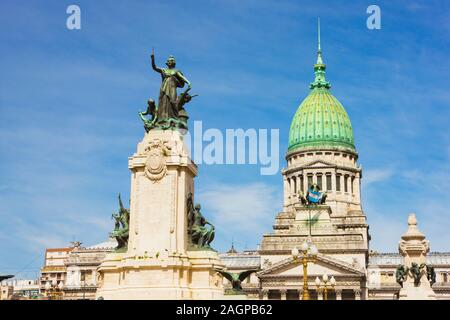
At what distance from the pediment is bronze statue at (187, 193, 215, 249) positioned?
67.5 metres

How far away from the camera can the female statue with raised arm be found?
3894 centimetres

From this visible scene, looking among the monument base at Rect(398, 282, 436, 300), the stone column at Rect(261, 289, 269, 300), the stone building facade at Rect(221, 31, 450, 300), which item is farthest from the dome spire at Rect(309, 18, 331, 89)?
the monument base at Rect(398, 282, 436, 300)

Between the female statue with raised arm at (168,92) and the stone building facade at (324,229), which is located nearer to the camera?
the female statue with raised arm at (168,92)

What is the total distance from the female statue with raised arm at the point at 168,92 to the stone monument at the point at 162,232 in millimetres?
64

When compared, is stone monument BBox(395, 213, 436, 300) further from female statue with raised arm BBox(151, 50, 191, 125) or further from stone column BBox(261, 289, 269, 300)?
stone column BBox(261, 289, 269, 300)

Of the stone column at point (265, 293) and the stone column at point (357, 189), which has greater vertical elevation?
the stone column at point (357, 189)

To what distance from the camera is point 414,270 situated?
4384 cm

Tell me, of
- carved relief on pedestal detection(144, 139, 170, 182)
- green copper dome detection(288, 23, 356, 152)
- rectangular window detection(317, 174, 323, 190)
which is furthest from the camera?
green copper dome detection(288, 23, 356, 152)

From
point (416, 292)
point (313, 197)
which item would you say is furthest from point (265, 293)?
point (416, 292)

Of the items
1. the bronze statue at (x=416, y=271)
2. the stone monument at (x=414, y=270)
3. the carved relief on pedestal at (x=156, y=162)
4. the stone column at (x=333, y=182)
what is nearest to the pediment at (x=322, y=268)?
the stone column at (x=333, y=182)

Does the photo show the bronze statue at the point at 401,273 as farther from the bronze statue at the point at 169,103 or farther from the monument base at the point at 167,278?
the bronze statue at the point at 169,103

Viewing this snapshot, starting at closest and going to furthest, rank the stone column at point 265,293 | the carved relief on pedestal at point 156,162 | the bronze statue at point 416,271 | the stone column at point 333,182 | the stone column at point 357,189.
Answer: the carved relief on pedestal at point 156,162 < the bronze statue at point 416,271 < the stone column at point 265,293 < the stone column at point 333,182 < the stone column at point 357,189

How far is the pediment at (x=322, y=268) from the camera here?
10400 cm
